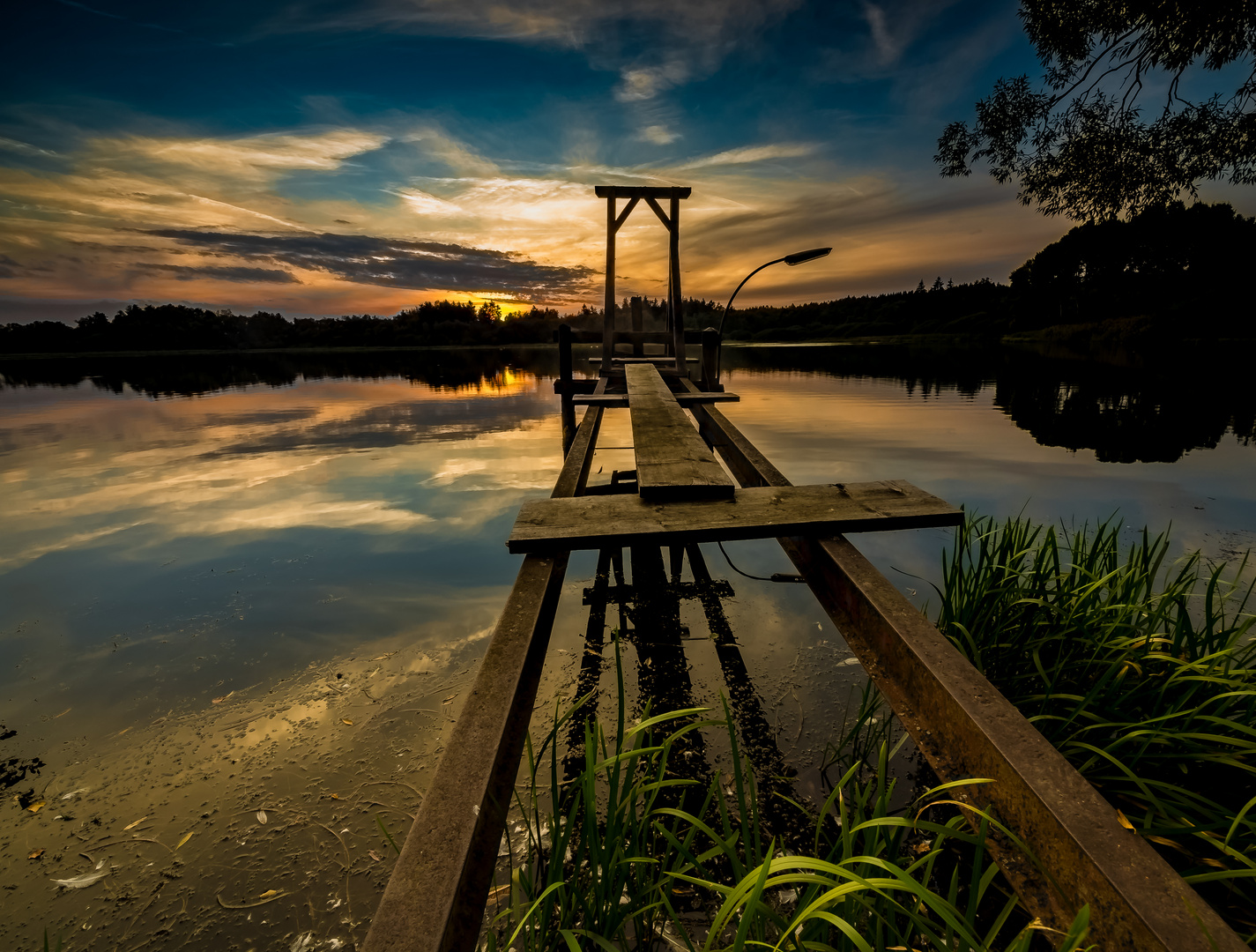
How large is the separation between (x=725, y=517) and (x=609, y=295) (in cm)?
868

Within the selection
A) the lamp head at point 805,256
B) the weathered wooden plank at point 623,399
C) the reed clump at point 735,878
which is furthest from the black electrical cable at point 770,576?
the lamp head at point 805,256

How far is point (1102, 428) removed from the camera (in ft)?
45.7

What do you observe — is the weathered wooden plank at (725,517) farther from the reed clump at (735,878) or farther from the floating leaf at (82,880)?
the floating leaf at (82,880)

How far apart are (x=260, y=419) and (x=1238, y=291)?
265ft

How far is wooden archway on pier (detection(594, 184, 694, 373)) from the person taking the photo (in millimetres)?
10117

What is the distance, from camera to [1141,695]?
262cm

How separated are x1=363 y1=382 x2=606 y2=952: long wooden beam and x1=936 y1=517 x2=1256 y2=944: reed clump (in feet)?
5.58

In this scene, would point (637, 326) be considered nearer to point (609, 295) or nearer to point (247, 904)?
point (609, 295)

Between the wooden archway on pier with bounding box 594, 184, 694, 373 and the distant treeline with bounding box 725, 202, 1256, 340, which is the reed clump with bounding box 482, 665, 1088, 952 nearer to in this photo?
the wooden archway on pier with bounding box 594, 184, 694, 373

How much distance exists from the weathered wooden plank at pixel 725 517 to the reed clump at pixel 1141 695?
612mm

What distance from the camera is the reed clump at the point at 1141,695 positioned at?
6.28 ft

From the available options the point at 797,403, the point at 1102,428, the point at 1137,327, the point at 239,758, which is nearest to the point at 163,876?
the point at 239,758

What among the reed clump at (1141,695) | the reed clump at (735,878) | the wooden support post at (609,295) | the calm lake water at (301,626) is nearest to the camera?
the reed clump at (735,878)

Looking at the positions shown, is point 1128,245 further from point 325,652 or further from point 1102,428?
point 325,652
